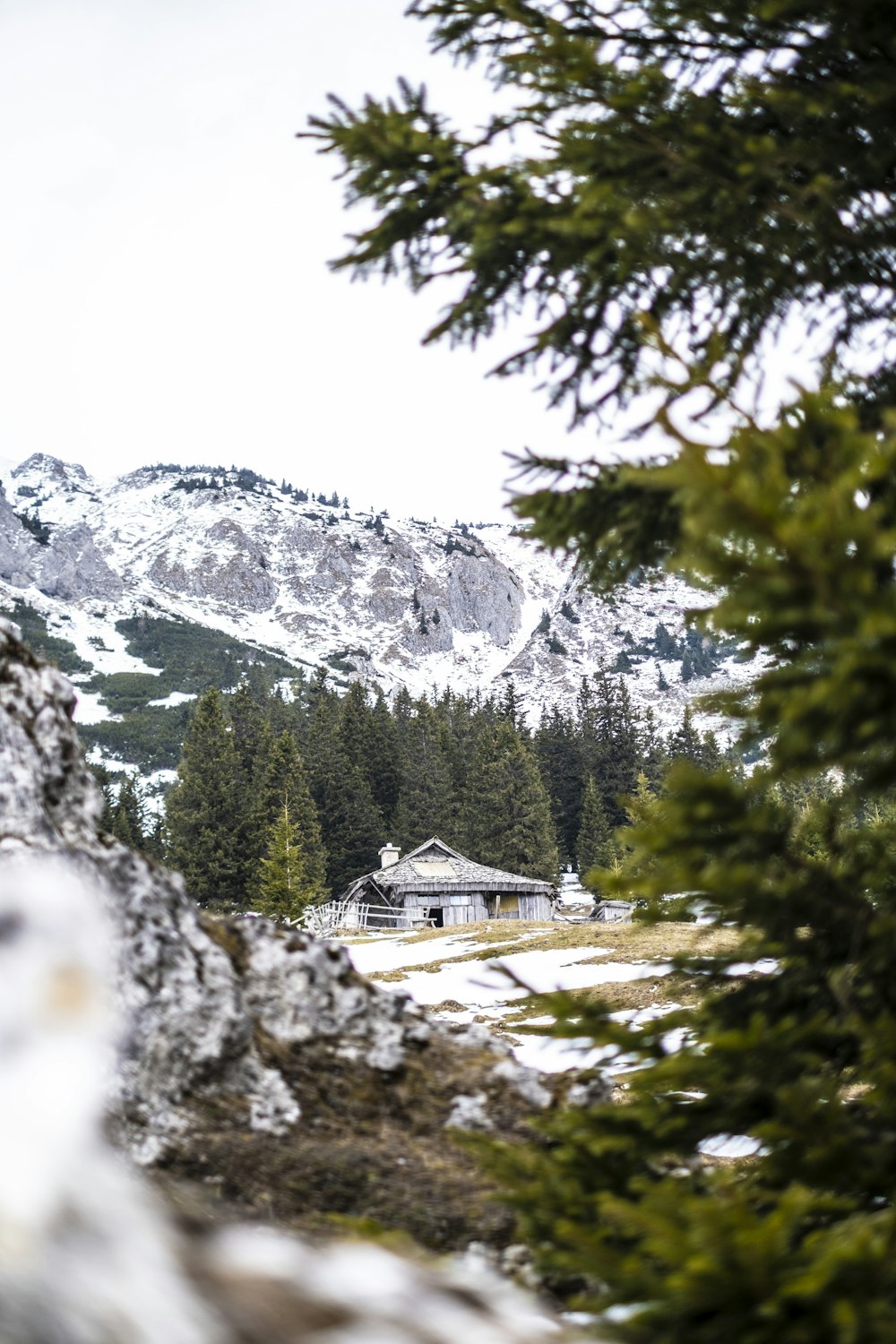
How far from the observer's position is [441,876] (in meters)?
54.3

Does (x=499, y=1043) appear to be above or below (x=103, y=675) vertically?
below

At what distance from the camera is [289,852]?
4153 centimetres

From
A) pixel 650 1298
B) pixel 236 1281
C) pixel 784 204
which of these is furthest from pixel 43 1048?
pixel 784 204

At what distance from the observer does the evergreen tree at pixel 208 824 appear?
51125 millimetres

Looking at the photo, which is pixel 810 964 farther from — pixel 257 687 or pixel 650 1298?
pixel 257 687

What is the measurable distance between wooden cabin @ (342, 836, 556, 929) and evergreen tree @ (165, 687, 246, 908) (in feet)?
29.3

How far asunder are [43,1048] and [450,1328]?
1.16m

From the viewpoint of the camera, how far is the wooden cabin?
53969 mm

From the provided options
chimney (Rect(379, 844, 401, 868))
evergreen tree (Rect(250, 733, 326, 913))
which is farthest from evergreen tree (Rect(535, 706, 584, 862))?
chimney (Rect(379, 844, 401, 868))

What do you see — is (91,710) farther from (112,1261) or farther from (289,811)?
(112,1261)

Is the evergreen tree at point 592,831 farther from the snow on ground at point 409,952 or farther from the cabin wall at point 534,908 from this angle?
the snow on ground at point 409,952

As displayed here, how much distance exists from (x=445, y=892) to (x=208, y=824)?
15.0m

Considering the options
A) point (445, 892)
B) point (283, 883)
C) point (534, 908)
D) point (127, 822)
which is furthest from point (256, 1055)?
point (127, 822)

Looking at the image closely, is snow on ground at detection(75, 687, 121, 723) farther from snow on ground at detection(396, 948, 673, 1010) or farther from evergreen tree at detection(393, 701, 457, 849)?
snow on ground at detection(396, 948, 673, 1010)
